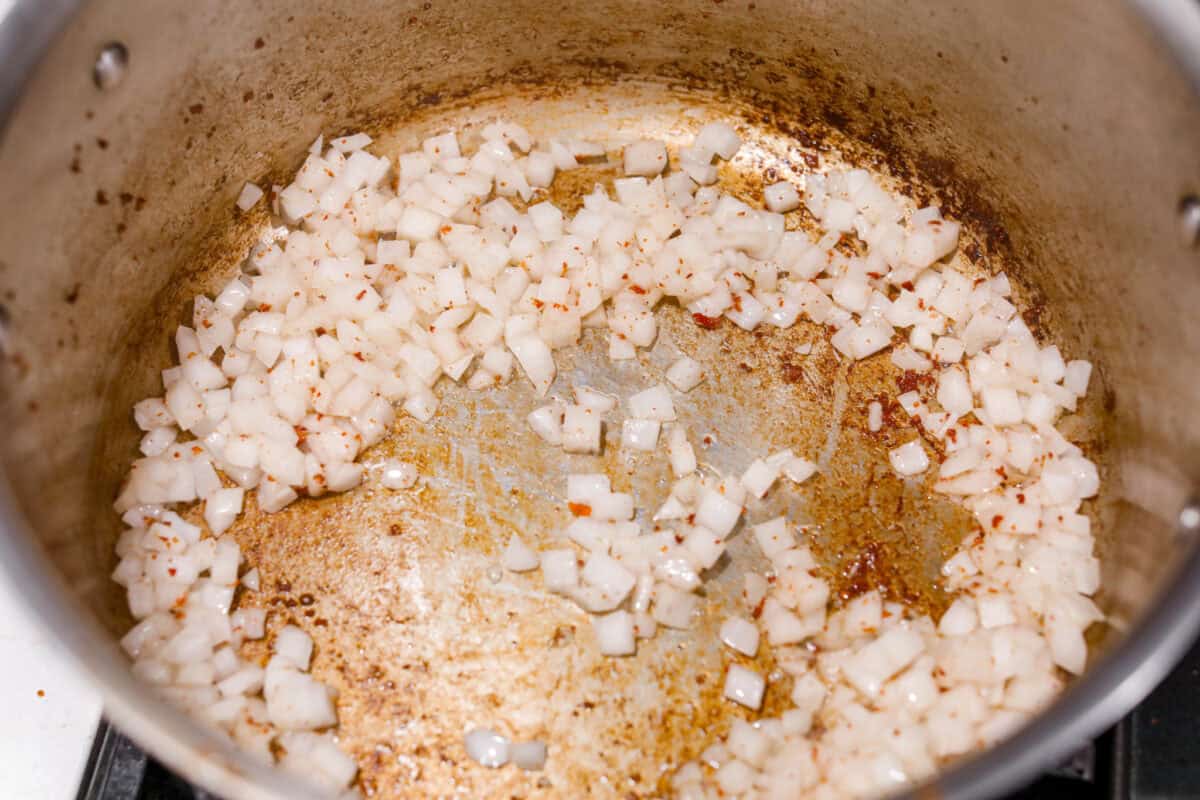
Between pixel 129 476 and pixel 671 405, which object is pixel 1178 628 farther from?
pixel 129 476

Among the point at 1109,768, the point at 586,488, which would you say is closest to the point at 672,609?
the point at 586,488

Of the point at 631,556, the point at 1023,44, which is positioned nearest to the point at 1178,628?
the point at 631,556

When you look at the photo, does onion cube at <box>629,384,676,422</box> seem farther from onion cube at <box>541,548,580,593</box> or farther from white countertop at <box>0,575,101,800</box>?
white countertop at <box>0,575,101,800</box>

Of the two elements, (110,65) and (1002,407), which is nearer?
(110,65)

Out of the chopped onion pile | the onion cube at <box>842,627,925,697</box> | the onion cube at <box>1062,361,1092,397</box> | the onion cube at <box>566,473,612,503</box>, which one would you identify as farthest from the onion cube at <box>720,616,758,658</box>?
the onion cube at <box>1062,361,1092,397</box>

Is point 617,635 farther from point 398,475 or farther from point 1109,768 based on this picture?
point 1109,768
